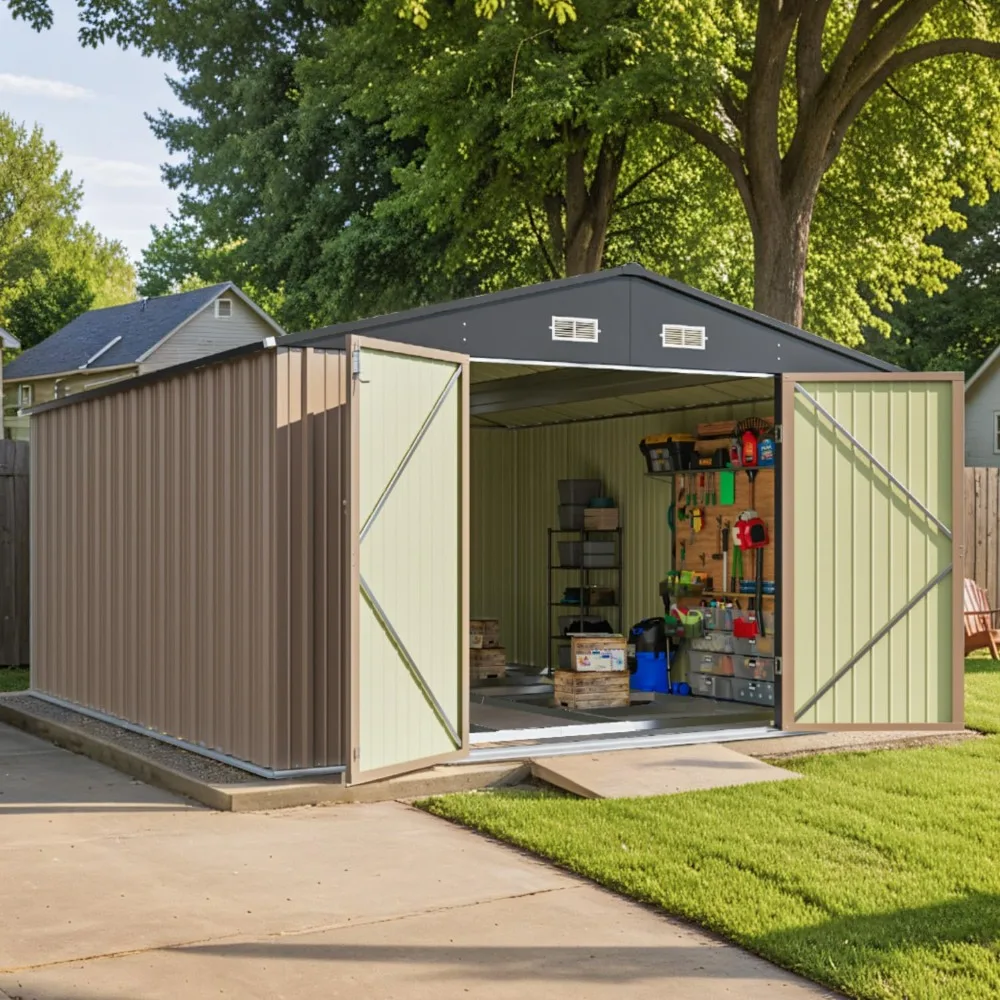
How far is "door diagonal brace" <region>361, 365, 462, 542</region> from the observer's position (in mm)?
8227

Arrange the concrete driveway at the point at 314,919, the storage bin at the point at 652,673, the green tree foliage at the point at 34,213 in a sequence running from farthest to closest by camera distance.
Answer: the green tree foliage at the point at 34,213 → the storage bin at the point at 652,673 → the concrete driveway at the point at 314,919

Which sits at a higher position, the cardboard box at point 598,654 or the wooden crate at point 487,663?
the cardboard box at point 598,654

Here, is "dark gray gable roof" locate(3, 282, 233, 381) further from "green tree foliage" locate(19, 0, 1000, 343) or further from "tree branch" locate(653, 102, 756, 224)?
"tree branch" locate(653, 102, 756, 224)

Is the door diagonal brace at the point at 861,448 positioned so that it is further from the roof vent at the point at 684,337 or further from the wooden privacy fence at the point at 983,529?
the wooden privacy fence at the point at 983,529

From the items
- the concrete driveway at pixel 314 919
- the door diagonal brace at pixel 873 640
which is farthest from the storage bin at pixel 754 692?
the concrete driveway at pixel 314 919

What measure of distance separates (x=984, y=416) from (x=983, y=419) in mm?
90

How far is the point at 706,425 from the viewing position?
12.5m

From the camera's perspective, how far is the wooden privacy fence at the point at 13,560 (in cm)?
1481

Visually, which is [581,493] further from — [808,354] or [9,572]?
[9,572]

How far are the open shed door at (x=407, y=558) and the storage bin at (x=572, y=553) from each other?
5.04 m

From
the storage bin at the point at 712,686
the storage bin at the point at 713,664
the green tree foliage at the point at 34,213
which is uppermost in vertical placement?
the green tree foliage at the point at 34,213

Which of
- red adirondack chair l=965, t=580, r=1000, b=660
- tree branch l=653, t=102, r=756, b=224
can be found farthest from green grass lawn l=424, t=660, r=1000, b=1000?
tree branch l=653, t=102, r=756, b=224

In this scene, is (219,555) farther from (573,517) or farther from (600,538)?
(600,538)

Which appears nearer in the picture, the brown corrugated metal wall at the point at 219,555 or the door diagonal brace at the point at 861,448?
the brown corrugated metal wall at the point at 219,555
